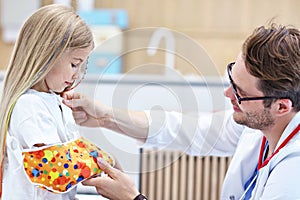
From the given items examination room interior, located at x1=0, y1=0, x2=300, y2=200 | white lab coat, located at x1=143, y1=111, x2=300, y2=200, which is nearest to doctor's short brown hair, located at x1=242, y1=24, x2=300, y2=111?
white lab coat, located at x1=143, y1=111, x2=300, y2=200

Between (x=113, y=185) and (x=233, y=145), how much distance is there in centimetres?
59

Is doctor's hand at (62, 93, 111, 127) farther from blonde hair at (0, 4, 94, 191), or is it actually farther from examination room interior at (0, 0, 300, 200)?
examination room interior at (0, 0, 300, 200)

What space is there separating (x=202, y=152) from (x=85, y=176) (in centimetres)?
61

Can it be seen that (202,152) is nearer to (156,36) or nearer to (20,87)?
(20,87)

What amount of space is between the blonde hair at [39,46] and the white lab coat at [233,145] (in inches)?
17.5

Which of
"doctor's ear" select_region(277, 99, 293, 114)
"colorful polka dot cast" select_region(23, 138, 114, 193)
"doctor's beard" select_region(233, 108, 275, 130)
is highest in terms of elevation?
"doctor's ear" select_region(277, 99, 293, 114)

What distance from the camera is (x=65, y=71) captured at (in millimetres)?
1321

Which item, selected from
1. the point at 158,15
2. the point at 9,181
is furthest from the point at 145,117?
the point at 158,15

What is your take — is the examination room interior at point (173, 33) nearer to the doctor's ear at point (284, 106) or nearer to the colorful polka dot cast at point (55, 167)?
the doctor's ear at point (284, 106)

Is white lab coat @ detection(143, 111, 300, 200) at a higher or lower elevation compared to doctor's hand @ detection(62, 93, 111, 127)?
lower

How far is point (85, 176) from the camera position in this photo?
1276 mm

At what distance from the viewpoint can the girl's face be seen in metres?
1.31

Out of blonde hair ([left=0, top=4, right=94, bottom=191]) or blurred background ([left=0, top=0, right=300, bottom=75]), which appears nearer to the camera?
blonde hair ([left=0, top=4, right=94, bottom=191])

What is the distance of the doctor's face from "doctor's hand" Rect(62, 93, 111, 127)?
431 millimetres
